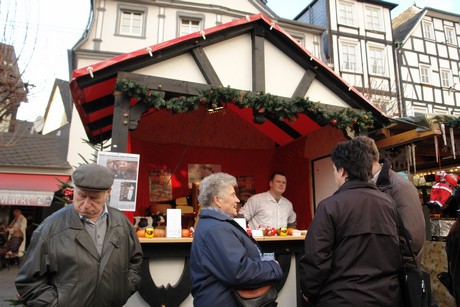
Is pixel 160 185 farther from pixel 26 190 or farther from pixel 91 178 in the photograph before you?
pixel 26 190

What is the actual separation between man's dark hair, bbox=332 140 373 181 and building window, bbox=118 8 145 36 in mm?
13500

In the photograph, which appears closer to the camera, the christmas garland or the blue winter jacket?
the blue winter jacket

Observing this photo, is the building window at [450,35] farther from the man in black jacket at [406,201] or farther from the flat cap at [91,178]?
the flat cap at [91,178]

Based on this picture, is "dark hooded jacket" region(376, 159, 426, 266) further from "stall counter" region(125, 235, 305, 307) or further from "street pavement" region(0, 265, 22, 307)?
"street pavement" region(0, 265, 22, 307)

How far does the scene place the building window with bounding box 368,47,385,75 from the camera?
712 inches

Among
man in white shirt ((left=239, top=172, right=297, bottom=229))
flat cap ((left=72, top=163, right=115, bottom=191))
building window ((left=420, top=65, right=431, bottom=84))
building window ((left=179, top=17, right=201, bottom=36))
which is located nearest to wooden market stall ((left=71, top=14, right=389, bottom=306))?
man in white shirt ((left=239, top=172, right=297, bottom=229))

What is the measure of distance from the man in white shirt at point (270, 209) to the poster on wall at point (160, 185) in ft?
7.26

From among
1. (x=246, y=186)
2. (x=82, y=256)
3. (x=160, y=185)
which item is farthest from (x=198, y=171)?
(x=82, y=256)

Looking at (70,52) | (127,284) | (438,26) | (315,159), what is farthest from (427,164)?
(438,26)

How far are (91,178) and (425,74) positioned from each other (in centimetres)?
2149

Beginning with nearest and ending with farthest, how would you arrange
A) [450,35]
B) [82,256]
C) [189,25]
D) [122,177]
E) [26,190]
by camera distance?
[82,256]
[122,177]
[26,190]
[189,25]
[450,35]

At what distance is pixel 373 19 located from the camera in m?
19.1

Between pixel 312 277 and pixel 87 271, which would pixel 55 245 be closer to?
pixel 87 271

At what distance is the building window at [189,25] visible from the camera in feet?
47.8
